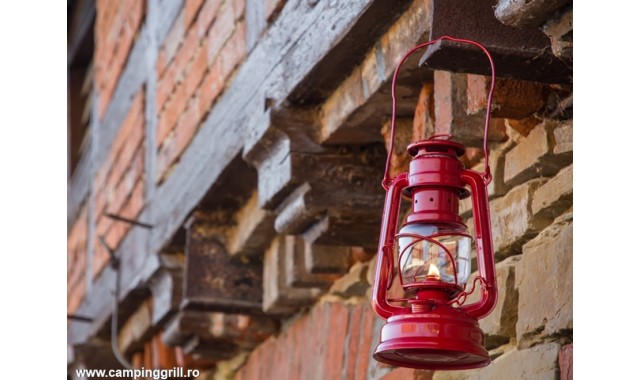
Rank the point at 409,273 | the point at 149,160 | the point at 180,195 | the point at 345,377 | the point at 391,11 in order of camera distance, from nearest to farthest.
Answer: the point at 409,273
the point at 391,11
the point at 345,377
the point at 180,195
the point at 149,160

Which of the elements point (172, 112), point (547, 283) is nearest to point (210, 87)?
point (172, 112)

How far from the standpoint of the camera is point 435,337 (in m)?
2.25

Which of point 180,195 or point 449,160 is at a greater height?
point 180,195

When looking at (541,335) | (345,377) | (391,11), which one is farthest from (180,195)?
(541,335)

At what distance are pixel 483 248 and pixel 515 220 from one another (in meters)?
0.48

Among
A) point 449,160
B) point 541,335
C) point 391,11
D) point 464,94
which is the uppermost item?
point 391,11

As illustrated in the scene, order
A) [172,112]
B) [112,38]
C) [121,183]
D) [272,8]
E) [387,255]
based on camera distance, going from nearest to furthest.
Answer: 1. [387,255]
2. [272,8]
3. [172,112]
4. [121,183]
5. [112,38]

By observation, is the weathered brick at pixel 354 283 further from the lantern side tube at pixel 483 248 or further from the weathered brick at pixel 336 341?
the lantern side tube at pixel 483 248

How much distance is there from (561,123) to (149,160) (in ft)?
7.98

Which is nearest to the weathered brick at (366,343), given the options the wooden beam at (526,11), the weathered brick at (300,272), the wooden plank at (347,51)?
the weathered brick at (300,272)

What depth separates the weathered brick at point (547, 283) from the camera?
2.59m

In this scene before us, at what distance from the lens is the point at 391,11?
2906 millimetres

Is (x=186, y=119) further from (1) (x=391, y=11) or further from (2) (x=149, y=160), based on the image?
(1) (x=391, y=11)

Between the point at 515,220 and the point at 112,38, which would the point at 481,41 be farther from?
the point at 112,38
